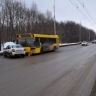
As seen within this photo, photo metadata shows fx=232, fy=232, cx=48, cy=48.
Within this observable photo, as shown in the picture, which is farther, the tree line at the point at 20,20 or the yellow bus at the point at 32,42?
the tree line at the point at 20,20

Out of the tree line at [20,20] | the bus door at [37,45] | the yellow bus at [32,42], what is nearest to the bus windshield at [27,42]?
the yellow bus at [32,42]

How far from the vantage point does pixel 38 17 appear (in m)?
74.5

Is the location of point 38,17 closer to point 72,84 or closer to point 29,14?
point 29,14

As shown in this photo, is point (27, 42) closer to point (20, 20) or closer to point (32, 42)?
point (32, 42)

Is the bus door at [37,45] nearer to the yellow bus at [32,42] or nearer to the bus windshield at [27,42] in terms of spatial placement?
the yellow bus at [32,42]

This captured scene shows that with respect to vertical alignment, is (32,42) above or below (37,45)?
above

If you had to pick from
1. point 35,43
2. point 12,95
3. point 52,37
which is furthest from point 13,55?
point 12,95

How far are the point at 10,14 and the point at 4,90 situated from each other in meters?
41.5

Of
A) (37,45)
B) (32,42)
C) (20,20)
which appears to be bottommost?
(37,45)

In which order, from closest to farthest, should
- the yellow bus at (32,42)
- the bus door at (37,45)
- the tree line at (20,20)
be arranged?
the yellow bus at (32,42), the bus door at (37,45), the tree line at (20,20)

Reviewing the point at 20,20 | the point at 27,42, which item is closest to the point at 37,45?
the point at 27,42

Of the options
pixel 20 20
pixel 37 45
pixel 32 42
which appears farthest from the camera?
pixel 20 20

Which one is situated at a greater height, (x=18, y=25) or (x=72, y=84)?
(x=18, y=25)

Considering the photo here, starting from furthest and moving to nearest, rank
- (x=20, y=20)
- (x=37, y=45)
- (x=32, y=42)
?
1. (x=20, y=20)
2. (x=37, y=45)
3. (x=32, y=42)
